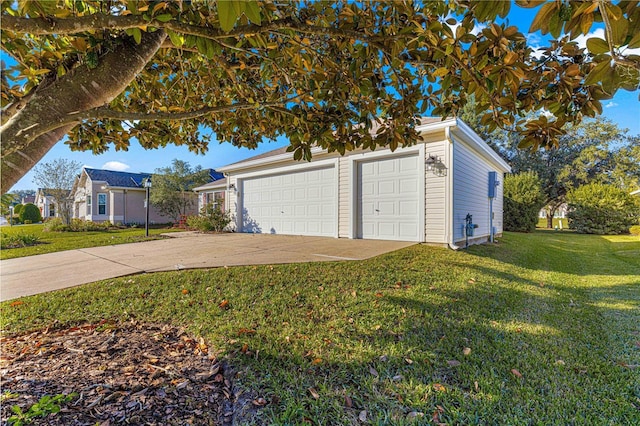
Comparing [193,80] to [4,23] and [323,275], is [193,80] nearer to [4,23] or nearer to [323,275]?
[4,23]

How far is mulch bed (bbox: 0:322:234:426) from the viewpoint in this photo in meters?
1.74

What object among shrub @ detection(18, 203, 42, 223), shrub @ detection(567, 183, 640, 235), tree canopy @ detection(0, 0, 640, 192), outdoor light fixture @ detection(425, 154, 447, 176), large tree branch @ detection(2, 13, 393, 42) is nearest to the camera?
tree canopy @ detection(0, 0, 640, 192)

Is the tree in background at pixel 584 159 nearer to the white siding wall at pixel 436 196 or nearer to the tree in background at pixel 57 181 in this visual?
the white siding wall at pixel 436 196

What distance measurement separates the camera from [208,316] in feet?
10.3

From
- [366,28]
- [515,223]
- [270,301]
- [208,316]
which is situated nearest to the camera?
[366,28]

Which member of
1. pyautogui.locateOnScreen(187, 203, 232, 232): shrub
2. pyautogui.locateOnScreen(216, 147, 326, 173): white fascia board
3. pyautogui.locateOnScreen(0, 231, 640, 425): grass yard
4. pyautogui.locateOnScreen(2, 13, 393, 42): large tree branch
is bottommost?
pyautogui.locateOnScreen(0, 231, 640, 425): grass yard

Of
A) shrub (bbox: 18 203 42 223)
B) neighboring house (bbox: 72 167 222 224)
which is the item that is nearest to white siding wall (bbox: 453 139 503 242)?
neighboring house (bbox: 72 167 222 224)

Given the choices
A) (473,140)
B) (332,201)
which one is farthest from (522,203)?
(332,201)

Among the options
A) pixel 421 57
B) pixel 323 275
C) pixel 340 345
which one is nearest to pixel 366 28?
pixel 421 57

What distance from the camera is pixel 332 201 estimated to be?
348 inches

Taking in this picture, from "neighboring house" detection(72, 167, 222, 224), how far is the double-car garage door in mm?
11359

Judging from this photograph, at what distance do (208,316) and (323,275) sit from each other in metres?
1.74

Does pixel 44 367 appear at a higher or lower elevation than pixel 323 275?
lower

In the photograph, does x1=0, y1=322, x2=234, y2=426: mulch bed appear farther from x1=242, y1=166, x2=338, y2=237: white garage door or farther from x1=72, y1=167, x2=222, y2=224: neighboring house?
x1=72, y1=167, x2=222, y2=224: neighboring house
